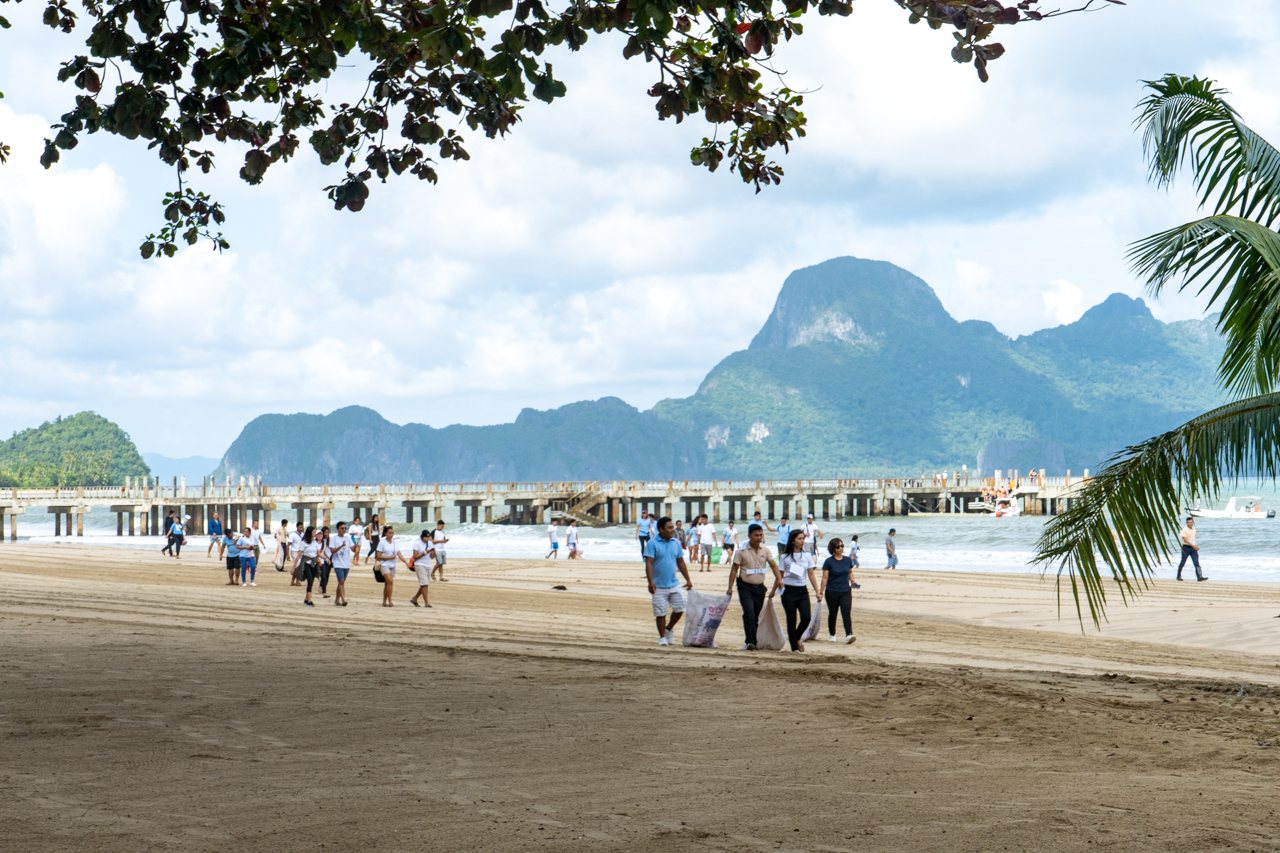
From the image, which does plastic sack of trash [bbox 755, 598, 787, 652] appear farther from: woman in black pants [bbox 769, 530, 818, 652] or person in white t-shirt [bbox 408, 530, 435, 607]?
person in white t-shirt [bbox 408, 530, 435, 607]

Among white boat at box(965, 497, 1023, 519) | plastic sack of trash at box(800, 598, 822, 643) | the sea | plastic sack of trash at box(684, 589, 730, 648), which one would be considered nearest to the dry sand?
plastic sack of trash at box(684, 589, 730, 648)

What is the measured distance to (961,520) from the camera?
60812 millimetres

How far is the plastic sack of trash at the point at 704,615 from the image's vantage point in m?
11.0

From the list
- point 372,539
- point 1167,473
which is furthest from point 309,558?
point 1167,473

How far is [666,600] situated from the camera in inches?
440

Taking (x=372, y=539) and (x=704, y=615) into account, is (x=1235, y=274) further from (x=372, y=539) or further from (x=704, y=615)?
(x=372, y=539)

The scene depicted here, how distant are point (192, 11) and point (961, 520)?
5894cm

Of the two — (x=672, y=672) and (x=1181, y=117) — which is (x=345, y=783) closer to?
(x=672, y=672)

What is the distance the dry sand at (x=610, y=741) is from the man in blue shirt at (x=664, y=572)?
0.62 m

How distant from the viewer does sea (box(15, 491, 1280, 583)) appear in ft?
99.8

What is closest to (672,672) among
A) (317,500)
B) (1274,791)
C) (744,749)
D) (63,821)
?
(744,749)

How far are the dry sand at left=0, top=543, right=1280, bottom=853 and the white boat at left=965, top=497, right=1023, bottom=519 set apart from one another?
2031 inches

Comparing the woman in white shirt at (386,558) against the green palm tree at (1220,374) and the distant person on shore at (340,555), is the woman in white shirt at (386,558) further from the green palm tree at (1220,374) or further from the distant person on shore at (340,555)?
the green palm tree at (1220,374)

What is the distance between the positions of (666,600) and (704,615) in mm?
450
